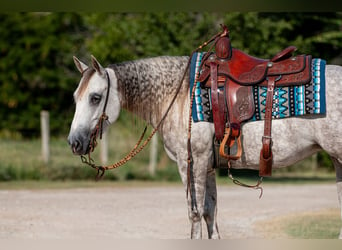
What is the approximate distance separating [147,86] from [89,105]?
538 millimetres

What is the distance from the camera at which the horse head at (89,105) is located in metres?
4.38

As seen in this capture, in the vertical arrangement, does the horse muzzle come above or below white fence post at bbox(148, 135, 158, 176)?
above

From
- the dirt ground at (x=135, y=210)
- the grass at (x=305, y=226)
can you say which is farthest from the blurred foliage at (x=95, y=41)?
the grass at (x=305, y=226)

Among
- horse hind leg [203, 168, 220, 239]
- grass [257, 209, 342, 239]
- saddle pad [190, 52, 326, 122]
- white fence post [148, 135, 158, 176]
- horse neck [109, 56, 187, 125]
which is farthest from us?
white fence post [148, 135, 158, 176]

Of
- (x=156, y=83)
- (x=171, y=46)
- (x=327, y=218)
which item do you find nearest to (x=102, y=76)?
(x=156, y=83)

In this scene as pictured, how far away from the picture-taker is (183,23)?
1328cm

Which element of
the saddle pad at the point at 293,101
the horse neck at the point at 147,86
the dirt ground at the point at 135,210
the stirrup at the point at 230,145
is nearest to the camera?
Result: the saddle pad at the point at 293,101

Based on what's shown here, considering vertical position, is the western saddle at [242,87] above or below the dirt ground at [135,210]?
above

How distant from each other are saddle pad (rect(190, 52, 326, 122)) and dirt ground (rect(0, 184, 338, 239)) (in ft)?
6.86

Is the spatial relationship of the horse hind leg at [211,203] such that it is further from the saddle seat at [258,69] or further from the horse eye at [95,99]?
the horse eye at [95,99]

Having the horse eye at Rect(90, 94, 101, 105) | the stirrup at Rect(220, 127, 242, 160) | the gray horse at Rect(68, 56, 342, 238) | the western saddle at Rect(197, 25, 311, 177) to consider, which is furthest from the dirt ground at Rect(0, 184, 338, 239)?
the horse eye at Rect(90, 94, 101, 105)

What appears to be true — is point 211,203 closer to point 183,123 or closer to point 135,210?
point 183,123

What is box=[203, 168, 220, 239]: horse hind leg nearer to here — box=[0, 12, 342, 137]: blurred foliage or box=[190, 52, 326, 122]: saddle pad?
box=[190, 52, 326, 122]: saddle pad

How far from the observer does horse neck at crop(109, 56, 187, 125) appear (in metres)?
4.58
